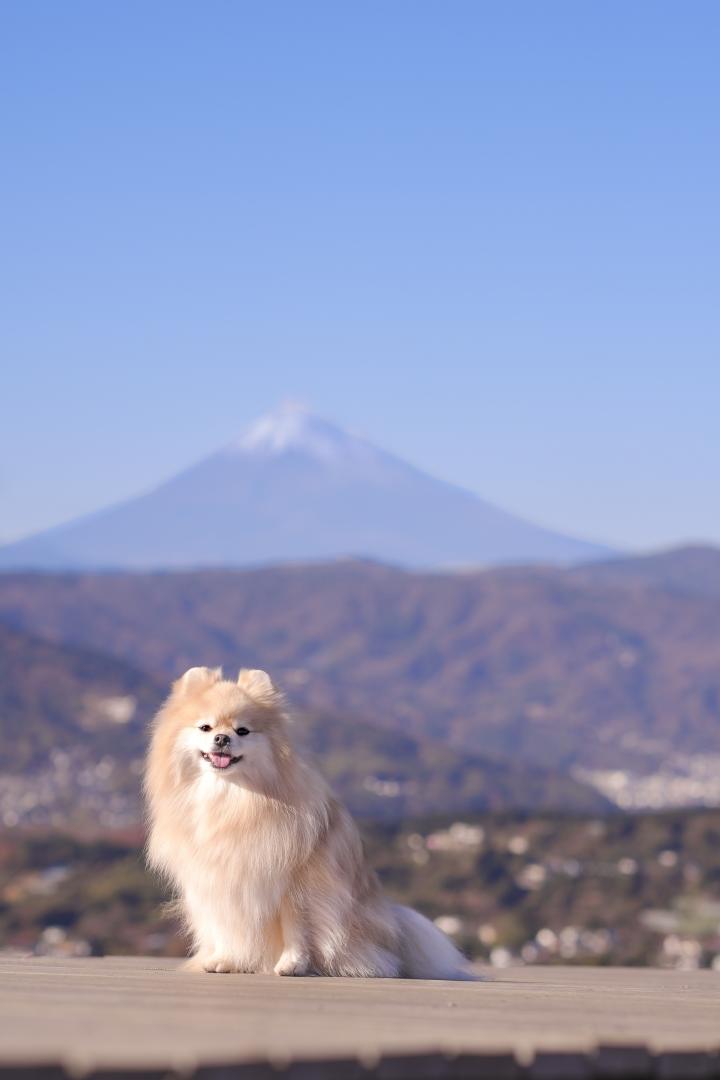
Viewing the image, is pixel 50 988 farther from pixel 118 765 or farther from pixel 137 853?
pixel 118 765

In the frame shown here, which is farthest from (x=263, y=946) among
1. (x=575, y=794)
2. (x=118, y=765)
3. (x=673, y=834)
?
(x=575, y=794)

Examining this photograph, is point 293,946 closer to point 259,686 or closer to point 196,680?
point 259,686

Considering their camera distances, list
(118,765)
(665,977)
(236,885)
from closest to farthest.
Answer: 1. (236,885)
2. (665,977)
3. (118,765)

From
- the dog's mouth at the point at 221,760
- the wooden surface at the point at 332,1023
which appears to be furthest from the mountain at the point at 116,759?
the wooden surface at the point at 332,1023

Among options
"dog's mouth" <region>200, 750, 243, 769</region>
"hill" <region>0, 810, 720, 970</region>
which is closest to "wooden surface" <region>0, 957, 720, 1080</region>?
"dog's mouth" <region>200, 750, 243, 769</region>

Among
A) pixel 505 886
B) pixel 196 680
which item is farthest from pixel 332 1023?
pixel 505 886

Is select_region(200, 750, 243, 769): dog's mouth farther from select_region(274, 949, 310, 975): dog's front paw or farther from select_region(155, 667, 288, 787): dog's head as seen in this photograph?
select_region(274, 949, 310, 975): dog's front paw
